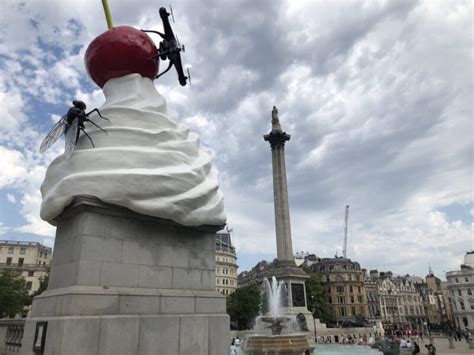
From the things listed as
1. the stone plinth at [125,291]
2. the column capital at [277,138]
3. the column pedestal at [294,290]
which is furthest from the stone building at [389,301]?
the stone plinth at [125,291]

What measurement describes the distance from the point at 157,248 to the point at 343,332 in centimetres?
3962

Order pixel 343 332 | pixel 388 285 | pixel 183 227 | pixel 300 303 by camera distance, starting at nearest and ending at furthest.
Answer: pixel 183 227 → pixel 300 303 → pixel 343 332 → pixel 388 285

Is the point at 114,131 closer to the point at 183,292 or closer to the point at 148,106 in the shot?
the point at 148,106

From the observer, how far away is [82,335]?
5965 mm

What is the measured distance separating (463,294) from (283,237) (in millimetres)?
68043

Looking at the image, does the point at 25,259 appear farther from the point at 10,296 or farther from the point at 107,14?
the point at 107,14

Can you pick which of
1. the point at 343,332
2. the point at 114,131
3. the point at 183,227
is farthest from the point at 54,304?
the point at 343,332

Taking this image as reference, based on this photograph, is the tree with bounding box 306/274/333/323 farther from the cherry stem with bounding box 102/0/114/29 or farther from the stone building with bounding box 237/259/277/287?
the cherry stem with bounding box 102/0/114/29

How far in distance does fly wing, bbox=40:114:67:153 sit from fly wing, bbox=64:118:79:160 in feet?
1.31

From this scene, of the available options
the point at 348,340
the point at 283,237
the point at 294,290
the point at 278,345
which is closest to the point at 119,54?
the point at 278,345

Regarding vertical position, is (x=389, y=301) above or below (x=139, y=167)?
above

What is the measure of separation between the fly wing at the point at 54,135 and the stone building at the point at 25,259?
212 feet

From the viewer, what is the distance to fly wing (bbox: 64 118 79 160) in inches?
294

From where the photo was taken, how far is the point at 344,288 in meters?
81.4
